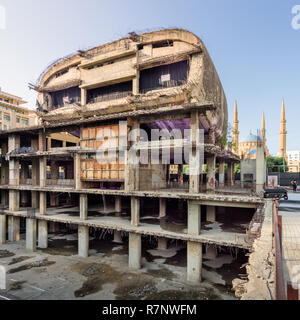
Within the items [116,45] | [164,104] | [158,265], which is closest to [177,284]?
[158,265]

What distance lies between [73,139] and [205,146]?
109ft

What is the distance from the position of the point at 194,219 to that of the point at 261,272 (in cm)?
1285

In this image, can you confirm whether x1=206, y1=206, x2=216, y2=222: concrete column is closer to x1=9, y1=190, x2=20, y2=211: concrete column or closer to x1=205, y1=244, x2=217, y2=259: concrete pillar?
x1=205, y1=244, x2=217, y2=259: concrete pillar

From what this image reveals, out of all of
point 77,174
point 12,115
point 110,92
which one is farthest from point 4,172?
point 12,115

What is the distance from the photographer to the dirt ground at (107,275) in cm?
1639

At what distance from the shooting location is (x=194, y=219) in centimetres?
1911

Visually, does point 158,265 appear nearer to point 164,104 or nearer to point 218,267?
point 218,267

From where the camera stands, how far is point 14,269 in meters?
21.0

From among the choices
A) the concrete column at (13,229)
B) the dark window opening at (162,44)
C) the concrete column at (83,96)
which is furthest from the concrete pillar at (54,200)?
the dark window opening at (162,44)

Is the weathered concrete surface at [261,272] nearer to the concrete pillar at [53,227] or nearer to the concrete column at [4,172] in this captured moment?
the concrete pillar at [53,227]

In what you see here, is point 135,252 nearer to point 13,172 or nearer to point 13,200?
point 13,200

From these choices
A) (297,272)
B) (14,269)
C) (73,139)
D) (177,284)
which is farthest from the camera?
(73,139)

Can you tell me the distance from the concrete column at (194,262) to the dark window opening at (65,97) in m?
27.6

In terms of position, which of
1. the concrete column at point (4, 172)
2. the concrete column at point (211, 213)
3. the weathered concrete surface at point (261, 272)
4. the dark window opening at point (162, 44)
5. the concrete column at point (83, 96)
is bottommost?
the concrete column at point (211, 213)
